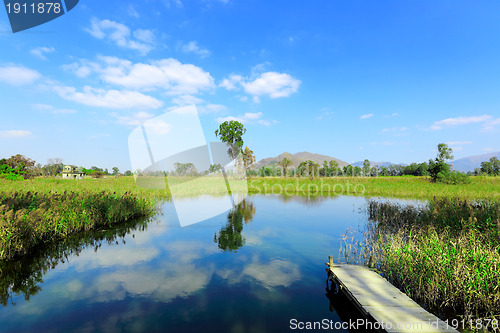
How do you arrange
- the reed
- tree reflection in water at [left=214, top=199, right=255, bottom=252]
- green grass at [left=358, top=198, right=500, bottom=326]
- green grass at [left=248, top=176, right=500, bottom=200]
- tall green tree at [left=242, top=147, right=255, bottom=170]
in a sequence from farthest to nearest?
tall green tree at [left=242, top=147, right=255, bottom=170]
green grass at [left=248, top=176, right=500, bottom=200]
tree reflection in water at [left=214, top=199, right=255, bottom=252]
the reed
green grass at [left=358, top=198, right=500, bottom=326]

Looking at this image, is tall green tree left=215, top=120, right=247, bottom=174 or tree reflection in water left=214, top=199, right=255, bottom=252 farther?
tall green tree left=215, top=120, right=247, bottom=174

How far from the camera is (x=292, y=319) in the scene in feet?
23.6

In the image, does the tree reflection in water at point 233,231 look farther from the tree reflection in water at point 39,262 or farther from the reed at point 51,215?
the reed at point 51,215

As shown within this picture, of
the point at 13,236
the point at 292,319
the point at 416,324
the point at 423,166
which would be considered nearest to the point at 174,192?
the point at 13,236

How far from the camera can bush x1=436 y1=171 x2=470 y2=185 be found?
47.2 m

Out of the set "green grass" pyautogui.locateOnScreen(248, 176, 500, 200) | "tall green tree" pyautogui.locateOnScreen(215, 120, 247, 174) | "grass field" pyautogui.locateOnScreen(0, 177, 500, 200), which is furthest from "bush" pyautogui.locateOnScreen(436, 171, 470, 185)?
"tall green tree" pyautogui.locateOnScreen(215, 120, 247, 174)

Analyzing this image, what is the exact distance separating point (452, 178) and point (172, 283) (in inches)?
2293

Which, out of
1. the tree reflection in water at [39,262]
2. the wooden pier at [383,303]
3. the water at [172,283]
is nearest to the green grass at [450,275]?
the wooden pier at [383,303]

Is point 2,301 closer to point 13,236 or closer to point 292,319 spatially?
point 13,236

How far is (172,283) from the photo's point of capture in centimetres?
938

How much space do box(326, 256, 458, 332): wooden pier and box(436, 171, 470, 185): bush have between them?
A: 52.7 meters

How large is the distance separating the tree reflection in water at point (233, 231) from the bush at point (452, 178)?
151 ft

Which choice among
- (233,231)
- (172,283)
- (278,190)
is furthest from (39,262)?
(278,190)

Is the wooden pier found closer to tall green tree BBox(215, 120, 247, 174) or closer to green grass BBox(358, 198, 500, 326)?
green grass BBox(358, 198, 500, 326)
